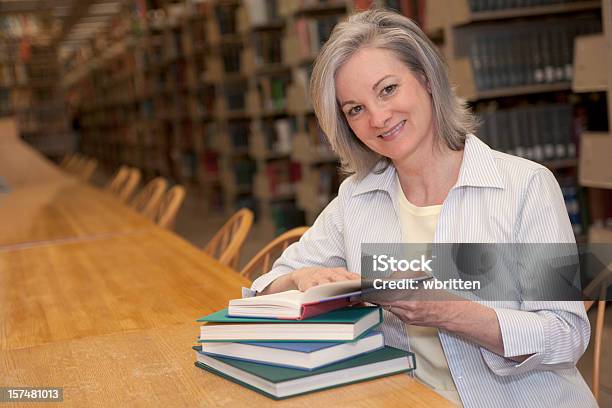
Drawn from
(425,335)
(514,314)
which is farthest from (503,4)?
(514,314)

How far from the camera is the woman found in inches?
54.9

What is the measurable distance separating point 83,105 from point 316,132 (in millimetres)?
14686

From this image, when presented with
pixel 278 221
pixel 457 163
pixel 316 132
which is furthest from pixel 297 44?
pixel 457 163

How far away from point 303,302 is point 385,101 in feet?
1.83

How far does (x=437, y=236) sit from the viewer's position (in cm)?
156

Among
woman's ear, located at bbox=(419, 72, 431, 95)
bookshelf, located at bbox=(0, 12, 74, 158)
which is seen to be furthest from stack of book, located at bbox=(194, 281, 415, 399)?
bookshelf, located at bbox=(0, 12, 74, 158)

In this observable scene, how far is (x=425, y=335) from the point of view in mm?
1566

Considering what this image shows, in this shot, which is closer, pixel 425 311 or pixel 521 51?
pixel 425 311

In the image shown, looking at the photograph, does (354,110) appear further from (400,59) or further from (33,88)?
(33,88)

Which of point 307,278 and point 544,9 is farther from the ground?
point 544,9

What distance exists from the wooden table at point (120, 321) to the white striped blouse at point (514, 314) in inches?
10.9

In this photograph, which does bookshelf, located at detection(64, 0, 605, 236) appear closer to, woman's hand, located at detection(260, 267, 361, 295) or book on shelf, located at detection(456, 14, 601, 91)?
book on shelf, located at detection(456, 14, 601, 91)

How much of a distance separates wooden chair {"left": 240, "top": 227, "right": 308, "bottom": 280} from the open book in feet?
3.10

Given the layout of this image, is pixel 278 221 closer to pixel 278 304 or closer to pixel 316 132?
pixel 316 132
